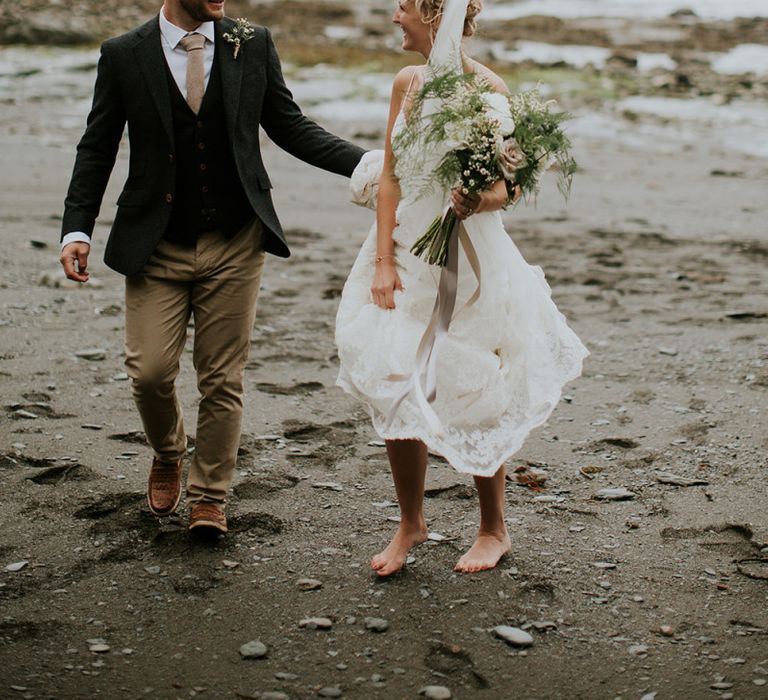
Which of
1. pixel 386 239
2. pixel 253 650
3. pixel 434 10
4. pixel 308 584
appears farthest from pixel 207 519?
pixel 434 10

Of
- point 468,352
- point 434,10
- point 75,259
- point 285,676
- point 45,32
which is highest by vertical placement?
point 434,10

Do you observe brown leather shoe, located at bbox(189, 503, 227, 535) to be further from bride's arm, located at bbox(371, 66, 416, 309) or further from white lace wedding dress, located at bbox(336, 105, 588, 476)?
bride's arm, located at bbox(371, 66, 416, 309)

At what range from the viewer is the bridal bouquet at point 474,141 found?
3812mm

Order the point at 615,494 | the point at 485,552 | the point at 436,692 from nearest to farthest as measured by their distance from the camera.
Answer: the point at 436,692, the point at 485,552, the point at 615,494

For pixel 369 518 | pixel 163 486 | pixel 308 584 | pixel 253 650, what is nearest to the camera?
pixel 253 650

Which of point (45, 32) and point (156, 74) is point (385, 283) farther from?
point (45, 32)

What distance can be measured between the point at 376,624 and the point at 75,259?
182cm

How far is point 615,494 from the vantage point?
511 centimetres

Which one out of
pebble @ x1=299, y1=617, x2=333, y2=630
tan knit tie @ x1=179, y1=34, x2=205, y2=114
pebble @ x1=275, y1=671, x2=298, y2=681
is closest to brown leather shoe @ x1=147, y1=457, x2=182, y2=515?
pebble @ x1=299, y1=617, x2=333, y2=630

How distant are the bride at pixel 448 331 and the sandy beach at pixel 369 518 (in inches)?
19.3

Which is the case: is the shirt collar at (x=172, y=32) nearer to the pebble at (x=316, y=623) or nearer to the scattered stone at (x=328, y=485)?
the scattered stone at (x=328, y=485)

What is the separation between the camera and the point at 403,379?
3971 millimetres

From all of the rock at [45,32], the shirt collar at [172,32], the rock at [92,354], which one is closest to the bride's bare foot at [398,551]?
the shirt collar at [172,32]

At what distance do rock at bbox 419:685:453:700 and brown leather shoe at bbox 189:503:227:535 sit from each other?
1297 millimetres
